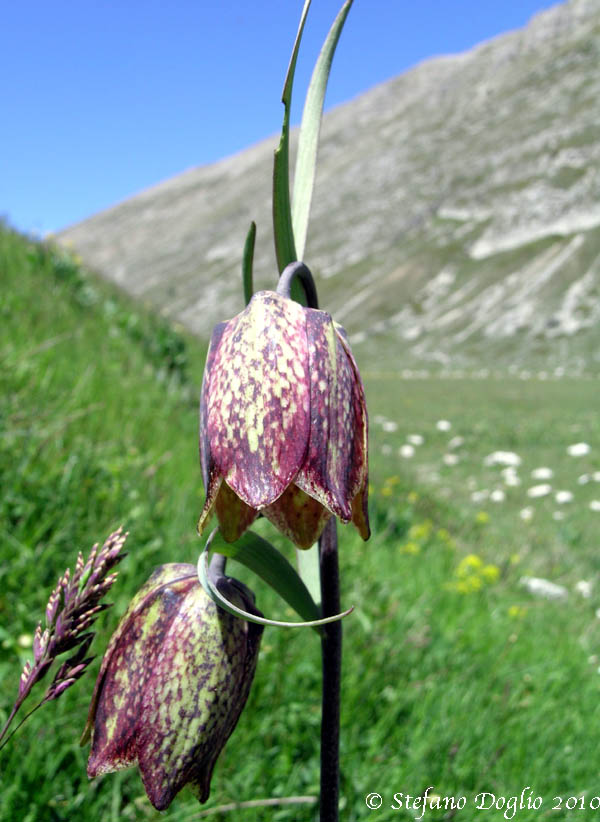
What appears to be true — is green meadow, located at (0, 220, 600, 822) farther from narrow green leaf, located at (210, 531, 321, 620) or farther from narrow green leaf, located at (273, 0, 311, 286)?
narrow green leaf, located at (273, 0, 311, 286)

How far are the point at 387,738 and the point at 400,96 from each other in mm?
81911

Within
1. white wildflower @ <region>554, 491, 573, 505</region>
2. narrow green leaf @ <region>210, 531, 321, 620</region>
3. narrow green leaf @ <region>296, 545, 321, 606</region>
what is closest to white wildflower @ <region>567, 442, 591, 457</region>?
white wildflower @ <region>554, 491, 573, 505</region>

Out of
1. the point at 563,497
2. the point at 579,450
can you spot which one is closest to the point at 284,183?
the point at 563,497

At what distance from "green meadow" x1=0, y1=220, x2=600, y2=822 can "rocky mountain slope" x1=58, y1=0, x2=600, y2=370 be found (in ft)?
14.7

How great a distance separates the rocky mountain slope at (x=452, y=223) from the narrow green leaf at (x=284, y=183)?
6407 mm

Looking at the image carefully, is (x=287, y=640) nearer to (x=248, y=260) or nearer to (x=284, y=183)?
(x=248, y=260)

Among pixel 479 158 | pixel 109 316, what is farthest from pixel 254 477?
pixel 479 158

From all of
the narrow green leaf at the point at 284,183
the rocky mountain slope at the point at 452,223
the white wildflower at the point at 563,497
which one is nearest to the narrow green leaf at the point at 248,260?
the narrow green leaf at the point at 284,183

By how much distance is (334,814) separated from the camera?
2.65 feet

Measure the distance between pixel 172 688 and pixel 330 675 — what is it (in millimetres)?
172

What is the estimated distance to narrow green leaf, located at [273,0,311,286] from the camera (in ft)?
2.24

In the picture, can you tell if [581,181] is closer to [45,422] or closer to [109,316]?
[109,316]

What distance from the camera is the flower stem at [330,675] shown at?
0.80 m

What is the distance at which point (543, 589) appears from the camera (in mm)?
3330
